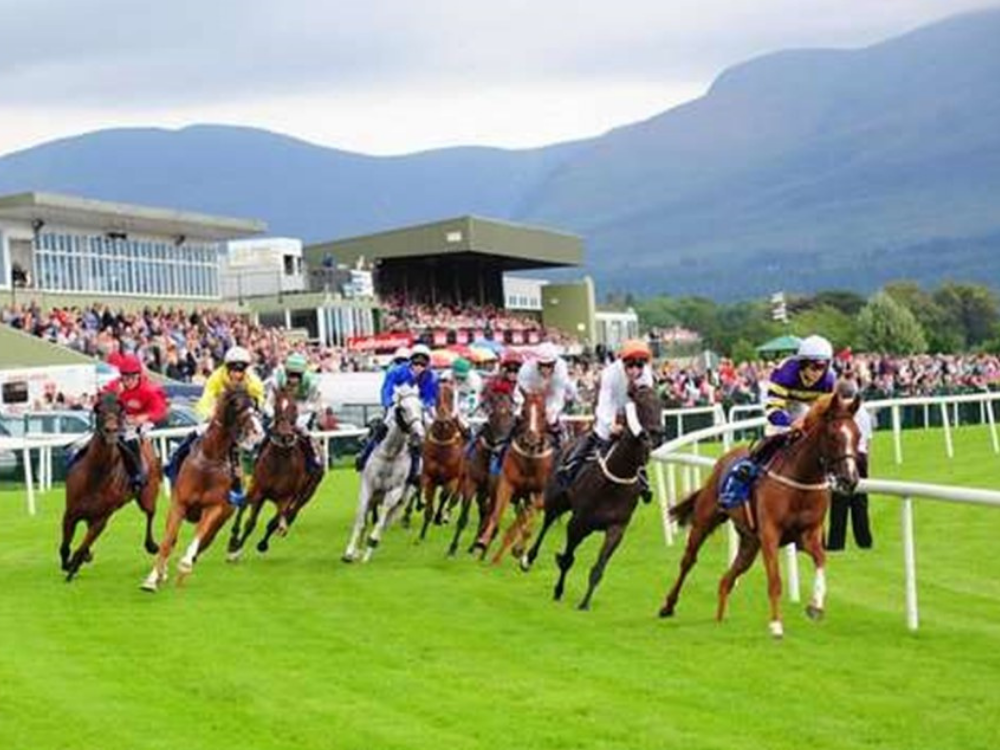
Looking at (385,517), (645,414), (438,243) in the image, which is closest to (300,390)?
(385,517)

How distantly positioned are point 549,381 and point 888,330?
289 ft

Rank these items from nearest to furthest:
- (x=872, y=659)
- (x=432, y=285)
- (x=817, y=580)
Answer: (x=872, y=659) → (x=817, y=580) → (x=432, y=285)

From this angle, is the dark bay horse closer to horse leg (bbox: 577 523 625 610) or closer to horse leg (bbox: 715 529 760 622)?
horse leg (bbox: 577 523 625 610)

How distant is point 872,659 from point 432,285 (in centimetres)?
6556

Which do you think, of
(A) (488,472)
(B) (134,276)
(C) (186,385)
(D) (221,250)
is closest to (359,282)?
(D) (221,250)

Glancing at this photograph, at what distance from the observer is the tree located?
325ft

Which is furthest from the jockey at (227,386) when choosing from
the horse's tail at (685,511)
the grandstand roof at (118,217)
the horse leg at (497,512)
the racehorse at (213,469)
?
the grandstand roof at (118,217)

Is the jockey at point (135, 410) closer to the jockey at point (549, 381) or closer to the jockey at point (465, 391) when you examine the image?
the jockey at point (549, 381)

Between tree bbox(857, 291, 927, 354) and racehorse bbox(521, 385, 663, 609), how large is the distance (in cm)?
8279

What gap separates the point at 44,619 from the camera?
1273 cm

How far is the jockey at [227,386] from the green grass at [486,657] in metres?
0.84

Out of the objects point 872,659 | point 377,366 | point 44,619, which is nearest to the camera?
point 872,659

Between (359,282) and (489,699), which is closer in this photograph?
(489,699)

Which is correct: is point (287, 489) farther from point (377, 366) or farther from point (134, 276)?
point (134, 276)
